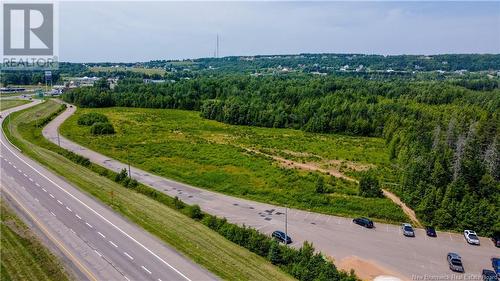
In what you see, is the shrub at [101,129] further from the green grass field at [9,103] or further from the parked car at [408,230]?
the parked car at [408,230]

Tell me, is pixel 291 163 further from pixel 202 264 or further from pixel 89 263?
pixel 89 263

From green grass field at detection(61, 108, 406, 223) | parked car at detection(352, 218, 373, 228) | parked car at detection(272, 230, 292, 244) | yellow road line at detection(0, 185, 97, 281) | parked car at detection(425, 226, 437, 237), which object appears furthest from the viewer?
green grass field at detection(61, 108, 406, 223)

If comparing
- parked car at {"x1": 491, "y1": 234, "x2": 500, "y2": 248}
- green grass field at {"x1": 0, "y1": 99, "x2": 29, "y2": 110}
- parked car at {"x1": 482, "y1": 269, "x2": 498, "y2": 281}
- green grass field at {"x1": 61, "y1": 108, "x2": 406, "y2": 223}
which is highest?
green grass field at {"x1": 0, "y1": 99, "x2": 29, "y2": 110}

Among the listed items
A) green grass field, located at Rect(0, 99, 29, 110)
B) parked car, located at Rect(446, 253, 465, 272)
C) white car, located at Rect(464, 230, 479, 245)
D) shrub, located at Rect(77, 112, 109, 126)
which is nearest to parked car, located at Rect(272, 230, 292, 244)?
parked car, located at Rect(446, 253, 465, 272)

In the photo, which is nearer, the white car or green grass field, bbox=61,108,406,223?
the white car

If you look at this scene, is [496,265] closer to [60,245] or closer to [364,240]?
[364,240]

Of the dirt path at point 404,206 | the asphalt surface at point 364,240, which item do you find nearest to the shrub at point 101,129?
the asphalt surface at point 364,240

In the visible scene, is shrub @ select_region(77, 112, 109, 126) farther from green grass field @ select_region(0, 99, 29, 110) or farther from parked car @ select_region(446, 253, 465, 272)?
parked car @ select_region(446, 253, 465, 272)

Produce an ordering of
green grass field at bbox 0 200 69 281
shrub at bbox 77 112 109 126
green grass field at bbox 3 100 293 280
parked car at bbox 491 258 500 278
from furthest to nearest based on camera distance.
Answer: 1. shrub at bbox 77 112 109 126
2. parked car at bbox 491 258 500 278
3. green grass field at bbox 3 100 293 280
4. green grass field at bbox 0 200 69 281

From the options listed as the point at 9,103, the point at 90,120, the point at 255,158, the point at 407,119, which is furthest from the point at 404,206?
the point at 9,103
